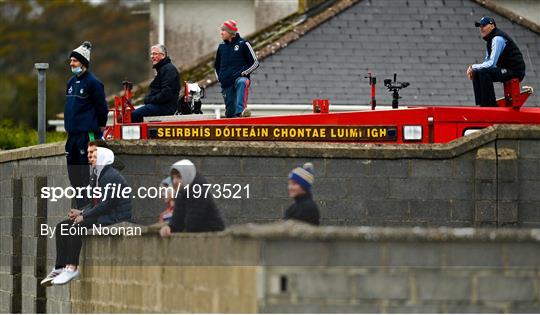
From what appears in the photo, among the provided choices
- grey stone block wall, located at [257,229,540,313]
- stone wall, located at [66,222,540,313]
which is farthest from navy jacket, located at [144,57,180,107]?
grey stone block wall, located at [257,229,540,313]

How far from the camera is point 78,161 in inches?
799

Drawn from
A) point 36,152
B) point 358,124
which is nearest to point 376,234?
point 358,124

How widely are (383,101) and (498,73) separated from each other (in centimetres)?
1150

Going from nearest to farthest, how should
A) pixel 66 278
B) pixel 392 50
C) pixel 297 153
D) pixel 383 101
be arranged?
pixel 66 278 → pixel 297 153 → pixel 383 101 → pixel 392 50

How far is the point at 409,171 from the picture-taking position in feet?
69.8

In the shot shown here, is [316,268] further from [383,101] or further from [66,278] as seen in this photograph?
[383,101]

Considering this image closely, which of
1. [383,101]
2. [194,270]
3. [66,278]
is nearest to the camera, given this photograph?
[194,270]

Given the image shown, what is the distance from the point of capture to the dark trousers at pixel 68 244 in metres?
19.5

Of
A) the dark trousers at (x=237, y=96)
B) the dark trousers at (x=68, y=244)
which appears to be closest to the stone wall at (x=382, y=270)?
the dark trousers at (x=68, y=244)

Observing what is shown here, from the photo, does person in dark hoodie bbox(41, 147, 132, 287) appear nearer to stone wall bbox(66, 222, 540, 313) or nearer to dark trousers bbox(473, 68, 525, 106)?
dark trousers bbox(473, 68, 525, 106)

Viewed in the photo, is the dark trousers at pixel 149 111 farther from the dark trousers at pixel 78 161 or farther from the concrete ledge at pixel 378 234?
the concrete ledge at pixel 378 234

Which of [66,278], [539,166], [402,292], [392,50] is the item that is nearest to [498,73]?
[539,166]

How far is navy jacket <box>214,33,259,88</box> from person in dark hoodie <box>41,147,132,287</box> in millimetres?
3342

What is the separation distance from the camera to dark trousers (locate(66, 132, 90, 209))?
20188mm
